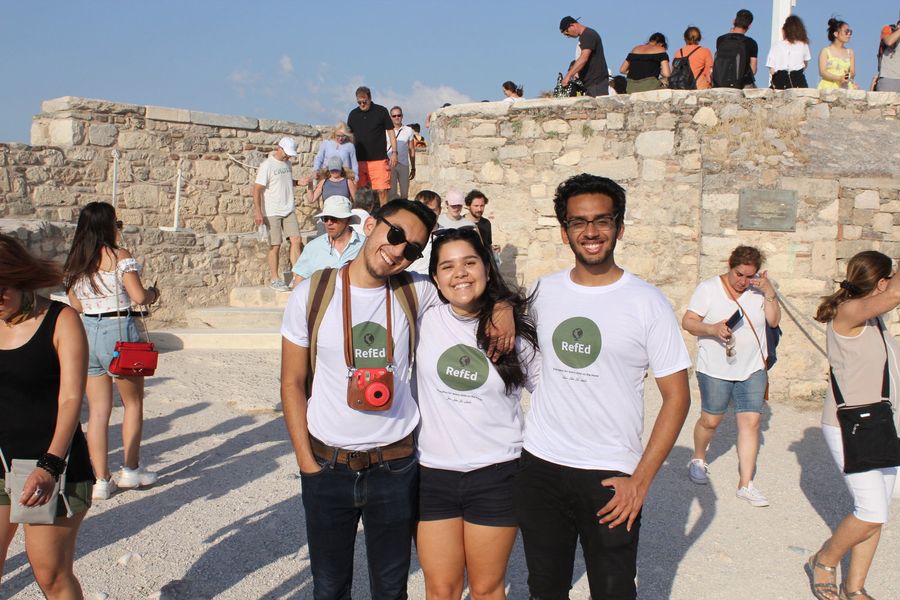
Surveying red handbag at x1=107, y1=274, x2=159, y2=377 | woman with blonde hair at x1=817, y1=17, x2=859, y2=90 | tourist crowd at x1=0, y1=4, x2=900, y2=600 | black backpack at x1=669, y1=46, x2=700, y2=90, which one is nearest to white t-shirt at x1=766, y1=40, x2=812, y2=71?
woman with blonde hair at x1=817, y1=17, x2=859, y2=90

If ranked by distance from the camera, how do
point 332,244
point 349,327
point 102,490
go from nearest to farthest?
point 349,327 → point 102,490 → point 332,244

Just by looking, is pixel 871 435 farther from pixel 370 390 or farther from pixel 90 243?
pixel 90 243

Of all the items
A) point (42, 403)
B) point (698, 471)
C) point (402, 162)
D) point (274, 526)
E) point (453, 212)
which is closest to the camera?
point (42, 403)

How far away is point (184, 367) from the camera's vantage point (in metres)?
7.82

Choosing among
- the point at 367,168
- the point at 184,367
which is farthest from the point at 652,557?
the point at 367,168

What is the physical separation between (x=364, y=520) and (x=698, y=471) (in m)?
3.44

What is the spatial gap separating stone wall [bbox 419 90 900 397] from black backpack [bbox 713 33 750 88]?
696mm

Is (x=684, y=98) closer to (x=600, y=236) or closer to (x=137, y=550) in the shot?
(x=600, y=236)

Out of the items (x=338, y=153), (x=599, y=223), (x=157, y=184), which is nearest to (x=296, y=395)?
(x=599, y=223)

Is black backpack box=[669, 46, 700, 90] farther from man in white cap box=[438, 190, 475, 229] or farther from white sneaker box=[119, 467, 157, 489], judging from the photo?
white sneaker box=[119, 467, 157, 489]

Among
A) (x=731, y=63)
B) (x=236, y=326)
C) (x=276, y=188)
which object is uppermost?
(x=731, y=63)

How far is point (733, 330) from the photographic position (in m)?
5.30

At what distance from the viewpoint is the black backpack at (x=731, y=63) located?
892cm

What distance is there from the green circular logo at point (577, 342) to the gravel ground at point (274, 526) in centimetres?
161
